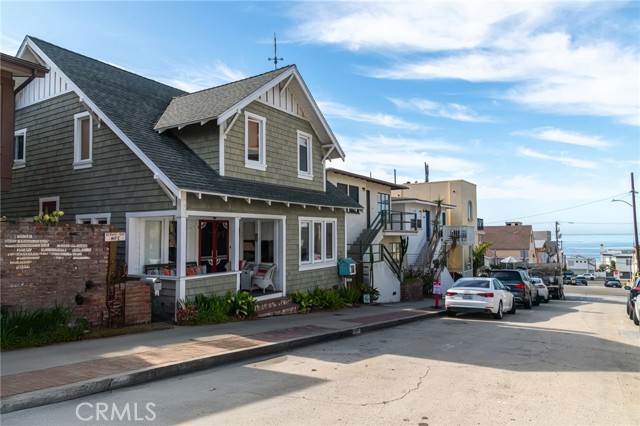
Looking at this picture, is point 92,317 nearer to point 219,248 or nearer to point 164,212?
point 164,212

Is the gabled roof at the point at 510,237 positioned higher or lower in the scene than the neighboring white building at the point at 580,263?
higher

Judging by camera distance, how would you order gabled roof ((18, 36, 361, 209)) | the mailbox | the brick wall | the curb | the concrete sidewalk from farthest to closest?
the mailbox → gabled roof ((18, 36, 361, 209)) → the brick wall → the concrete sidewalk → the curb

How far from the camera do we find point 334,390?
263 inches

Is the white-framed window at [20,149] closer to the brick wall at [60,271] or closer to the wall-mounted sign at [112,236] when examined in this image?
the wall-mounted sign at [112,236]

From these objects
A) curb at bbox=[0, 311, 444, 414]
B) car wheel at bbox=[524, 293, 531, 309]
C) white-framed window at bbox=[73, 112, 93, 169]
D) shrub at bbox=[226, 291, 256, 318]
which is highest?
white-framed window at bbox=[73, 112, 93, 169]

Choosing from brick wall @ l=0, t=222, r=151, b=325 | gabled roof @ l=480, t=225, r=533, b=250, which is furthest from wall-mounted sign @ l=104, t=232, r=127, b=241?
gabled roof @ l=480, t=225, r=533, b=250

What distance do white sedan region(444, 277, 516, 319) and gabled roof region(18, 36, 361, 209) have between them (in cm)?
533

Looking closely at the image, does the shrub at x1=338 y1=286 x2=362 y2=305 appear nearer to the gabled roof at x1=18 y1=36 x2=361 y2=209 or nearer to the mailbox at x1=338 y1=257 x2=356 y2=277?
the mailbox at x1=338 y1=257 x2=356 y2=277

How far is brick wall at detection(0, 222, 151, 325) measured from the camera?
28.6 ft

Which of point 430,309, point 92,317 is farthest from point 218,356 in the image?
point 430,309

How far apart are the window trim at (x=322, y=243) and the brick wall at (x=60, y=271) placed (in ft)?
20.6

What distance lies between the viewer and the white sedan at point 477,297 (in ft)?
51.3

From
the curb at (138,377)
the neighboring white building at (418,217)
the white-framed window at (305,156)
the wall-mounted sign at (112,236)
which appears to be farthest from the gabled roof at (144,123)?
the neighboring white building at (418,217)

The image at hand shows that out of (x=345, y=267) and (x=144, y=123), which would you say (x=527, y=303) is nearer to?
(x=345, y=267)
